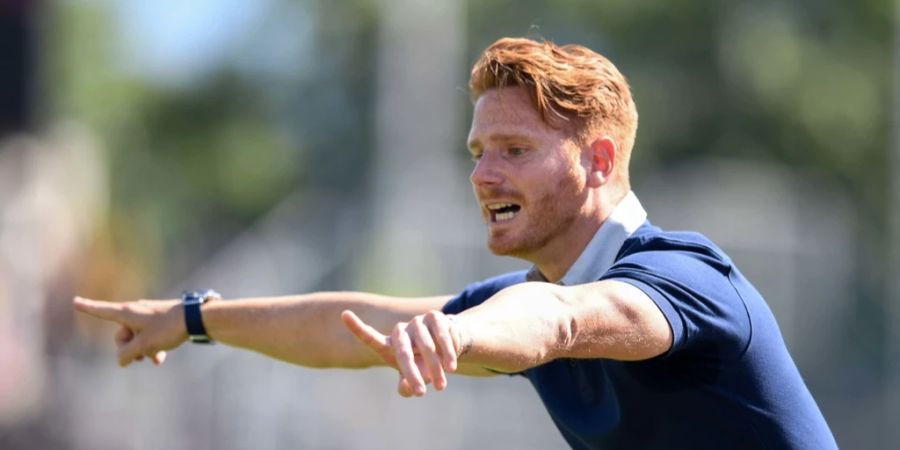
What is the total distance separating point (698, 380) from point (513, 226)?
0.96m

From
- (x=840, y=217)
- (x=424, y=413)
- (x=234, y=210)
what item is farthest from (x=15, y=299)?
(x=234, y=210)

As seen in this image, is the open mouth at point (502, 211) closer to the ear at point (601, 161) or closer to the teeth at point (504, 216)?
the teeth at point (504, 216)

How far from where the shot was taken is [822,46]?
41.1 m

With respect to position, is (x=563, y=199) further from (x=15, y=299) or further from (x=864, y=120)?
(x=864, y=120)

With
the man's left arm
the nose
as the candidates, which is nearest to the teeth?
the nose

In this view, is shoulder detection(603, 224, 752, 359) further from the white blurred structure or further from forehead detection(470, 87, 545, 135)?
the white blurred structure

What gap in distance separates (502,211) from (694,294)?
1168 millimetres

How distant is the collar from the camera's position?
20.1ft

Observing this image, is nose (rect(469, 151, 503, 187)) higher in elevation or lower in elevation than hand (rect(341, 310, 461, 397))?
higher

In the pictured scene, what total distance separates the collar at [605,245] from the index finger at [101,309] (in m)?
1.99

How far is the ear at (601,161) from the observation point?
626 cm

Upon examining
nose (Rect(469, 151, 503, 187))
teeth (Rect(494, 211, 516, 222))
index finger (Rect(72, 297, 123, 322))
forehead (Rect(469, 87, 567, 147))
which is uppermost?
forehead (Rect(469, 87, 567, 147))

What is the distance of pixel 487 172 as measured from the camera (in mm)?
6176

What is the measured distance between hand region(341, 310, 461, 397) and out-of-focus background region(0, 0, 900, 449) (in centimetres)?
1143
